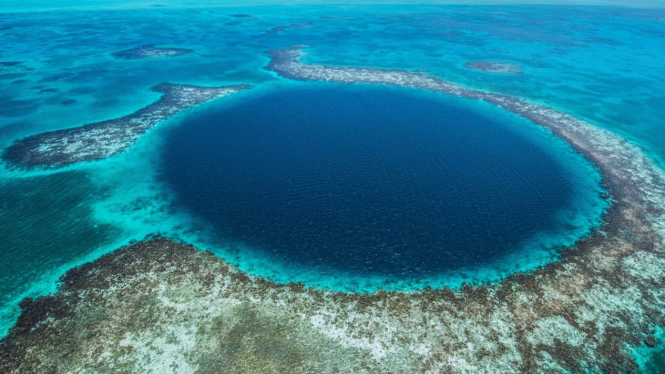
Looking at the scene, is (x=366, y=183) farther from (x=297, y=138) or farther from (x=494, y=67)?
(x=494, y=67)

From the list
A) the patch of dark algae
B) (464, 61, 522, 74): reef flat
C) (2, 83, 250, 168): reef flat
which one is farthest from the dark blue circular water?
(464, 61, 522, 74): reef flat

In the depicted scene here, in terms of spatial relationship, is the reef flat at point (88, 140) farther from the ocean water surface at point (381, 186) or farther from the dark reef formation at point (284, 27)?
the dark reef formation at point (284, 27)

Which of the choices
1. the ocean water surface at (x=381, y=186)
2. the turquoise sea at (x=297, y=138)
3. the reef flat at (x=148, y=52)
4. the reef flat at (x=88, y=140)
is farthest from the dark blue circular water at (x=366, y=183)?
the reef flat at (x=148, y=52)

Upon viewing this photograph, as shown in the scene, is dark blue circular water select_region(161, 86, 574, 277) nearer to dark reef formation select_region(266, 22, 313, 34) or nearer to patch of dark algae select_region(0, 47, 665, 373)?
patch of dark algae select_region(0, 47, 665, 373)

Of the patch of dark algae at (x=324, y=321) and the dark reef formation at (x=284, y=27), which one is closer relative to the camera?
the patch of dark algae at (x=324, y=321)

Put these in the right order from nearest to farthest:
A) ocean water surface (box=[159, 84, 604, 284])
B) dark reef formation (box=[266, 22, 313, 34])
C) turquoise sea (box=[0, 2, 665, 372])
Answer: turquoise sea (box=[0, 2, 665, 372])
ocean water surface (box=[159, 84, 604, 284])
dark reef formation (box=[266, 22, 313, 34])
